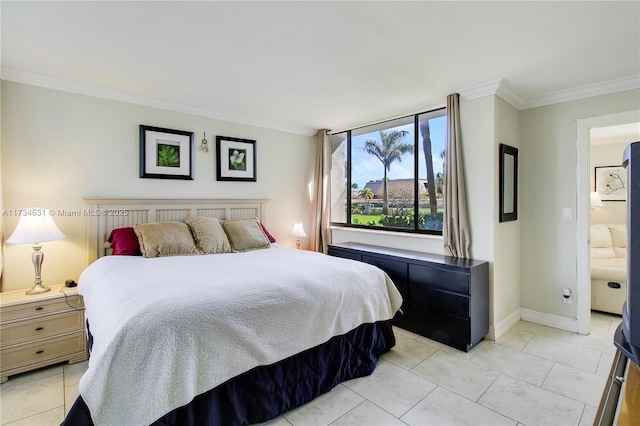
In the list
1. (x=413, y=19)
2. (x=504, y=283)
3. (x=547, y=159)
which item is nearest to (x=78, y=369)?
(x=413, y=19)

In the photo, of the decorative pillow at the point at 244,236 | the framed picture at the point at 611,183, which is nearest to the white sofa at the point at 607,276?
the framed picture at the point at 611,183

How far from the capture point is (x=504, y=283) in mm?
3230

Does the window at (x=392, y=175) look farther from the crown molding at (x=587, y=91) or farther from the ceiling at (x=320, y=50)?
the crown molding at (x=587, y=91)

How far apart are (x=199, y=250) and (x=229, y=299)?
1579mm

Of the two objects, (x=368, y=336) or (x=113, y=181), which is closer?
(x=368, y=336)

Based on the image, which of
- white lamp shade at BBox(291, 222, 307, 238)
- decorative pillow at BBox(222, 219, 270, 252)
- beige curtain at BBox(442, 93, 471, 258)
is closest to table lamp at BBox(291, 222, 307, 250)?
white lamp shade at BBox(291, 222, 307, 238)

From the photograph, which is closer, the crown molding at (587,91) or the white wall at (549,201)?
the crown molding at (587,91)

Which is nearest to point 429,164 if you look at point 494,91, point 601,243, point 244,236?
point 494,91

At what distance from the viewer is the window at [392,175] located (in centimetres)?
367

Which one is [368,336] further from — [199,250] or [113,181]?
[113,181]

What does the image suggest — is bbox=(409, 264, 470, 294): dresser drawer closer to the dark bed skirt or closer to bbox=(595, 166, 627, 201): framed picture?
the dark bed skirt

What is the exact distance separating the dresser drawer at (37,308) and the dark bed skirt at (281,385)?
1534 mm

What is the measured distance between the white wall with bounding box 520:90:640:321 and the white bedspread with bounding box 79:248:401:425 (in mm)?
1876

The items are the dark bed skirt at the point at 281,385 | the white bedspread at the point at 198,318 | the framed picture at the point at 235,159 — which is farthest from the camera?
the framed picture at the point at 235,159
